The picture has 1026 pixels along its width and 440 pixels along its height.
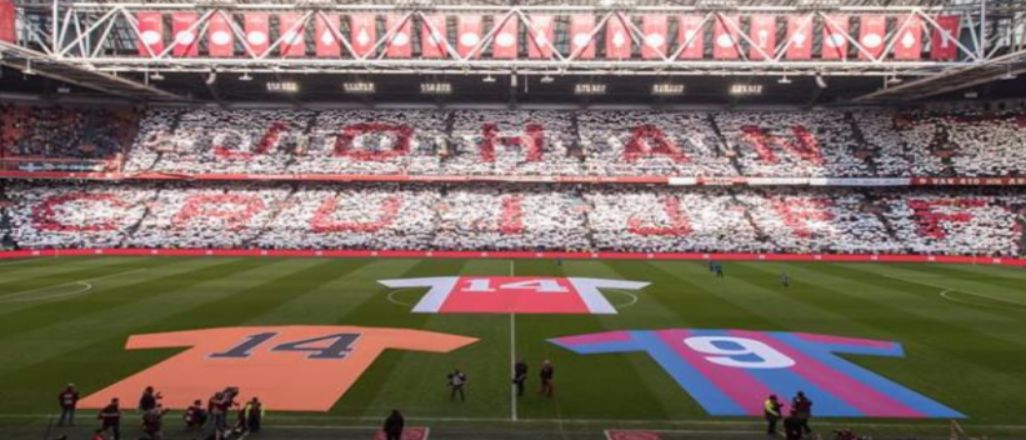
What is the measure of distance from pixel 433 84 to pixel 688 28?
910 inches

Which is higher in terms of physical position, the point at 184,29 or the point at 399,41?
the point at 184,29

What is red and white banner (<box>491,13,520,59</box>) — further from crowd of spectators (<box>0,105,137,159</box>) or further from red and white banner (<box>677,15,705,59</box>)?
crowd of spectators (<box>0,105,137,159</box>)

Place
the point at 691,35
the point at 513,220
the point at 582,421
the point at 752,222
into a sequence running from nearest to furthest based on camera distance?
the point at 582,421 → the point at 691,35 → the point at 752,222 → the point at 513,220

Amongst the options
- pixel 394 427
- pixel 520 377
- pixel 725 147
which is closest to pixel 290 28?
pixel 520 377

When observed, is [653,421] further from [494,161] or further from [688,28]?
[494,161]

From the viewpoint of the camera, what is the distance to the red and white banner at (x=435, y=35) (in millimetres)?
45531

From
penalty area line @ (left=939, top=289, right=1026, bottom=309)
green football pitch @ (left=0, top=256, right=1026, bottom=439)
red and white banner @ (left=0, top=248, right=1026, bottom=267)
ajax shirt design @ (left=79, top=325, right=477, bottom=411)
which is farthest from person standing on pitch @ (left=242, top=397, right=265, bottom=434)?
red and white banner @ (left=0, top=248, right=1026, bottom=267)

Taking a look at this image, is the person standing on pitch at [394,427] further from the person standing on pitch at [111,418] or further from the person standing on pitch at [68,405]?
the person standing on pitch at [68,405]

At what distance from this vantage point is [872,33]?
1774 inches

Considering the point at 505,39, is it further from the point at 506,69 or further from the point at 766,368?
the point at 766,368

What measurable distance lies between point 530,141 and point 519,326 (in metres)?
41.0

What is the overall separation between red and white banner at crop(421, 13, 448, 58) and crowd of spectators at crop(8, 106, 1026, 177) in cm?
1486

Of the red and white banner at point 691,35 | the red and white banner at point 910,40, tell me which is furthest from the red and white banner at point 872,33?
the red and white banner at point 691,35

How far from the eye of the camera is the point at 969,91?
197 feet
